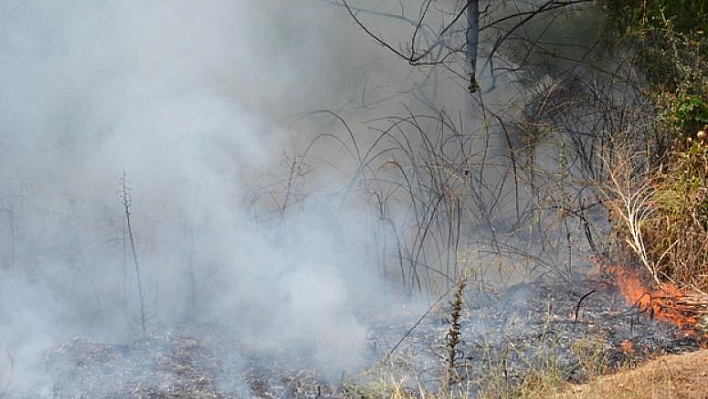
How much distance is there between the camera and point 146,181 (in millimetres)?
6195

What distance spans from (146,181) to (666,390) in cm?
369

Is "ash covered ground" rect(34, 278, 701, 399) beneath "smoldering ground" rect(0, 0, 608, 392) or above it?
beneath

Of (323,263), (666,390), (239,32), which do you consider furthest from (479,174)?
(666,390)

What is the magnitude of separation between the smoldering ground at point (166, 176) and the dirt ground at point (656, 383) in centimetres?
188

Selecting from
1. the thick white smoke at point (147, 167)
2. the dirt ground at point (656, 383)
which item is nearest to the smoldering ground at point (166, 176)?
the thick white smoke at point (147, 167)

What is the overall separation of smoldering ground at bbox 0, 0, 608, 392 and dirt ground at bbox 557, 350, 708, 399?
1877 millimetres

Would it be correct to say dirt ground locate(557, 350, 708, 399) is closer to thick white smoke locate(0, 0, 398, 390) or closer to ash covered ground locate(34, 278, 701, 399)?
ash covered ground locate(34, 278, 701, 399)

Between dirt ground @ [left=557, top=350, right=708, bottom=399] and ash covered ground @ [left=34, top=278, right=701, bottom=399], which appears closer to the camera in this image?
dirt ground @ [left=557, top=350, right=708, bottom=399]

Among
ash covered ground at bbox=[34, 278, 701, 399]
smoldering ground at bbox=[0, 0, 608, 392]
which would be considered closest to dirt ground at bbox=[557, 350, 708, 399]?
ash covered ground at bbox=[34, 278, 701, 399]

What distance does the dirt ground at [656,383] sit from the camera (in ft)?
13.3

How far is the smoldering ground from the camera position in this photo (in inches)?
232

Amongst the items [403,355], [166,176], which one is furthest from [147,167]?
[403,355]

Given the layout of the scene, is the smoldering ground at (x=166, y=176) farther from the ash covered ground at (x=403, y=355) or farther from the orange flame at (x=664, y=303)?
the orange flame at (x=664, y=303)

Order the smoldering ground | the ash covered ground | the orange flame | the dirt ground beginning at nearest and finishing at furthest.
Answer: the dirt ground → the ash covered ground → the orange flame → the smoldering ground
